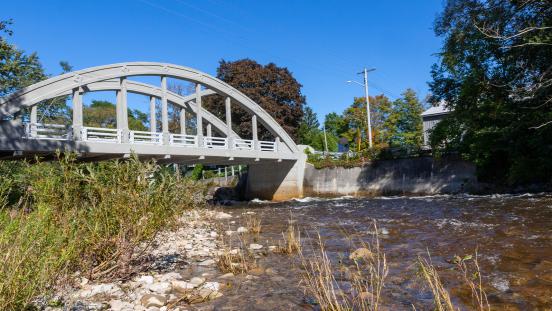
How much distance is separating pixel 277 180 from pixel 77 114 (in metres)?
15.7

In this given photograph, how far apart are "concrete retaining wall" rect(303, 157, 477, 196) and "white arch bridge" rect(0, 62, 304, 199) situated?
2.02 metres

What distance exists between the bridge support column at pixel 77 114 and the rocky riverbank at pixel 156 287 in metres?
11.4

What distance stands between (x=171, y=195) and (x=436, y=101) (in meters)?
21.1

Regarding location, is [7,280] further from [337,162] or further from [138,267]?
[337,162]

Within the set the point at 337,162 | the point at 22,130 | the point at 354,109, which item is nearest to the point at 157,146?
the point at 22,130

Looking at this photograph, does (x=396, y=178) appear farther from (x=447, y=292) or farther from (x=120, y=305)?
(x=120, y=305)

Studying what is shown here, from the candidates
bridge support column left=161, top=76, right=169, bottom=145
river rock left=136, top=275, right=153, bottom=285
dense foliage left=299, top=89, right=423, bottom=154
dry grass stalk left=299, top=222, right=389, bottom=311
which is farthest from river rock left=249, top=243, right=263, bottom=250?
dense foliage left=299, top=89, right=423, bottom=154

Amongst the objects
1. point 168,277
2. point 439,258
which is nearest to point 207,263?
point 168,277

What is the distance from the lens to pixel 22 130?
15117 mm

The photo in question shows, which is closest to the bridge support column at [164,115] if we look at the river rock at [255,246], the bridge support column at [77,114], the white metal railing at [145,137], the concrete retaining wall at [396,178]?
the white metal railing at [145,137]

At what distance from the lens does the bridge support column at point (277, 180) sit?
29703 mm

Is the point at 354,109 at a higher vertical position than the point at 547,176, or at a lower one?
higher

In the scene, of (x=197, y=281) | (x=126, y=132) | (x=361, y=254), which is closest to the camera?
(x=197, y=281)

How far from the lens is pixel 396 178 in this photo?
25562 millimetres
